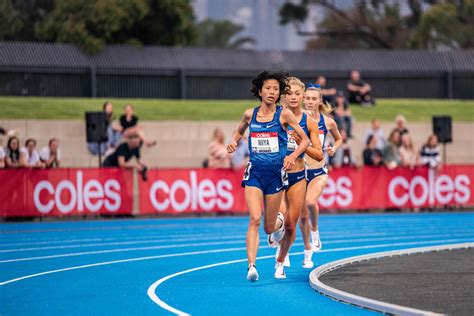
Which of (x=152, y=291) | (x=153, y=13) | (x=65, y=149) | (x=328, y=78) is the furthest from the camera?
(x=153, y=13)

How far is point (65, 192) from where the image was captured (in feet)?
84.7

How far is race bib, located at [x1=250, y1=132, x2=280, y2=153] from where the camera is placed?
1330 centimetres

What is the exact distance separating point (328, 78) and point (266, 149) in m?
28.7

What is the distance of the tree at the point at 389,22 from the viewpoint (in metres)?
56.4

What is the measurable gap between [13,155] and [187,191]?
420cm

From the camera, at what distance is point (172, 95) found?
40.3m

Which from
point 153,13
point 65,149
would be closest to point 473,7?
point 153,13

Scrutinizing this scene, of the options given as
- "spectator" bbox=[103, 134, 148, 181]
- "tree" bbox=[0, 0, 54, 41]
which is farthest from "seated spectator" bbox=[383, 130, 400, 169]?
"tree" bbox=[0, 0, 54, 41]

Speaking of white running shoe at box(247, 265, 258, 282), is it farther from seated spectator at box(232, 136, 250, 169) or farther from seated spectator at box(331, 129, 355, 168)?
seated spectator at box(331, 129, 355, 168)

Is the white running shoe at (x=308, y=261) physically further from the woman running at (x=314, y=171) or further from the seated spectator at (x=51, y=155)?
the seated spectator at (x=51, y=155)

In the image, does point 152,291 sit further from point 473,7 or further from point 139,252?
point 473,7

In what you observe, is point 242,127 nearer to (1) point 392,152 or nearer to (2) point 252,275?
(2) point 252,275

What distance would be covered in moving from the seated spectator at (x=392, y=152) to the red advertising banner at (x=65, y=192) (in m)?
6.99

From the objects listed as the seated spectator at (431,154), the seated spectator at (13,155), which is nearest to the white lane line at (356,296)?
the seated spectator at (13,155)
